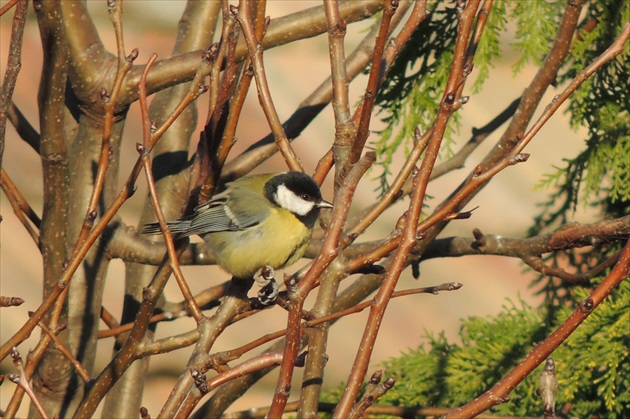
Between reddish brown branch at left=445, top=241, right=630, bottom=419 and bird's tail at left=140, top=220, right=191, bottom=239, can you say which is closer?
reddish brown branch at left=445, top=241, right=630, bottom=419

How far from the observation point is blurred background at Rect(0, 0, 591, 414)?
156 inches

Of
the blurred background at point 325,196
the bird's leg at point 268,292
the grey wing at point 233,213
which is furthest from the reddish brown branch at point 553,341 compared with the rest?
the blurred background at point 325,196

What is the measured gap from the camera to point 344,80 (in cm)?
160

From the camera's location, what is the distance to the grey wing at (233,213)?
2613mm

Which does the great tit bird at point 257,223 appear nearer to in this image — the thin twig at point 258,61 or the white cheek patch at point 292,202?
the white cheek patch at point 292,202

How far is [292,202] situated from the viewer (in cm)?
254

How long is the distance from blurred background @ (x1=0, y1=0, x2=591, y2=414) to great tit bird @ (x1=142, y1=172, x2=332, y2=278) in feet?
4.05

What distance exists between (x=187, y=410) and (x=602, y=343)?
138 centimetres

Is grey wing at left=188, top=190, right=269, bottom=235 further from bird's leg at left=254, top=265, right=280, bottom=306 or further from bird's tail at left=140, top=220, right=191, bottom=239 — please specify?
bird's leg at left=254, top=265, right=280, bottom=306

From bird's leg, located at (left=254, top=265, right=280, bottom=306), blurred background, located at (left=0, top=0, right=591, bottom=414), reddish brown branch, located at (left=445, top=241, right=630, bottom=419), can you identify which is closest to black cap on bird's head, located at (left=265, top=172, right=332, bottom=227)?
bird's leg, located at (left=254, top=265, right=280, bottom=306)

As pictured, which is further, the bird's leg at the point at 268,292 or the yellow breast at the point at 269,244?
the yellow breast at the point at 269,244

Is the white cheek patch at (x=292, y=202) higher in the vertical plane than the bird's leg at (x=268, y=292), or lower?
higher

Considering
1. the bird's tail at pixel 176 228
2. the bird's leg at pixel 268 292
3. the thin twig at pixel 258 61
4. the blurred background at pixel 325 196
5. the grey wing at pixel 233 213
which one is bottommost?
the bird's leg at pixel 268 292

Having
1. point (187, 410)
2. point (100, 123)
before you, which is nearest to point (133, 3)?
point (100, 123)
